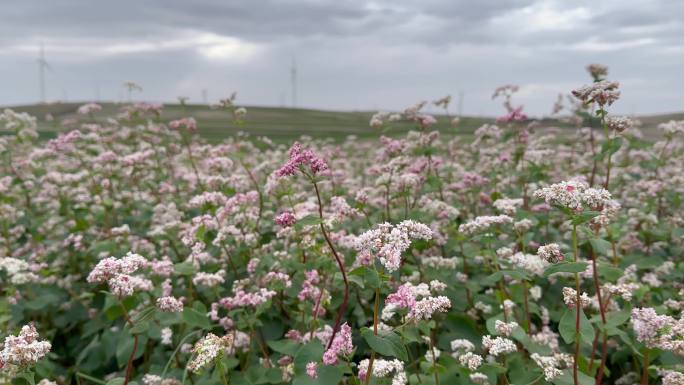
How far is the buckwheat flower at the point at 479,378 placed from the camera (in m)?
4.50

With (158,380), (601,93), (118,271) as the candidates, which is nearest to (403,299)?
(118,271)

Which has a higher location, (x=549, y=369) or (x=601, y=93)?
(x=601, y=93)

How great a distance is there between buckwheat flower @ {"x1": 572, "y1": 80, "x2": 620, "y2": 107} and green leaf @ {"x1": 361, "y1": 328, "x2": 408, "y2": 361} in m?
3.43

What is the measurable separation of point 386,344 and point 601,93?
3.56 metres

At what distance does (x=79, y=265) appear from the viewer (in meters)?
8.95

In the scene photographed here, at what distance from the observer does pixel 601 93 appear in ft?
17.2

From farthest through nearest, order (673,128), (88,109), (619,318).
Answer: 1. (88,109)
2. (673,128)
3. (619,318)

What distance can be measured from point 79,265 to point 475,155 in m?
10.5

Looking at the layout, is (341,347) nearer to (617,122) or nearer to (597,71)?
(617,122)

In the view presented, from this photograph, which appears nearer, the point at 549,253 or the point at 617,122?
the point at 549,253

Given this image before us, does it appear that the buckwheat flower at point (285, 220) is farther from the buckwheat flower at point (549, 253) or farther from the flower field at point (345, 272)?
the buckwheat flower at point (549, 253)

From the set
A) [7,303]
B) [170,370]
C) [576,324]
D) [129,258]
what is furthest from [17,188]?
[576,324]

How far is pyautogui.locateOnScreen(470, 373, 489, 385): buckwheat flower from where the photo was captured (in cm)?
450

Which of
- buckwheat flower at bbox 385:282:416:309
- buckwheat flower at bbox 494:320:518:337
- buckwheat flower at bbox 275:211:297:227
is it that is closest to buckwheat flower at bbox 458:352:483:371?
buckwheat flower at bbox 494:320:518:337
